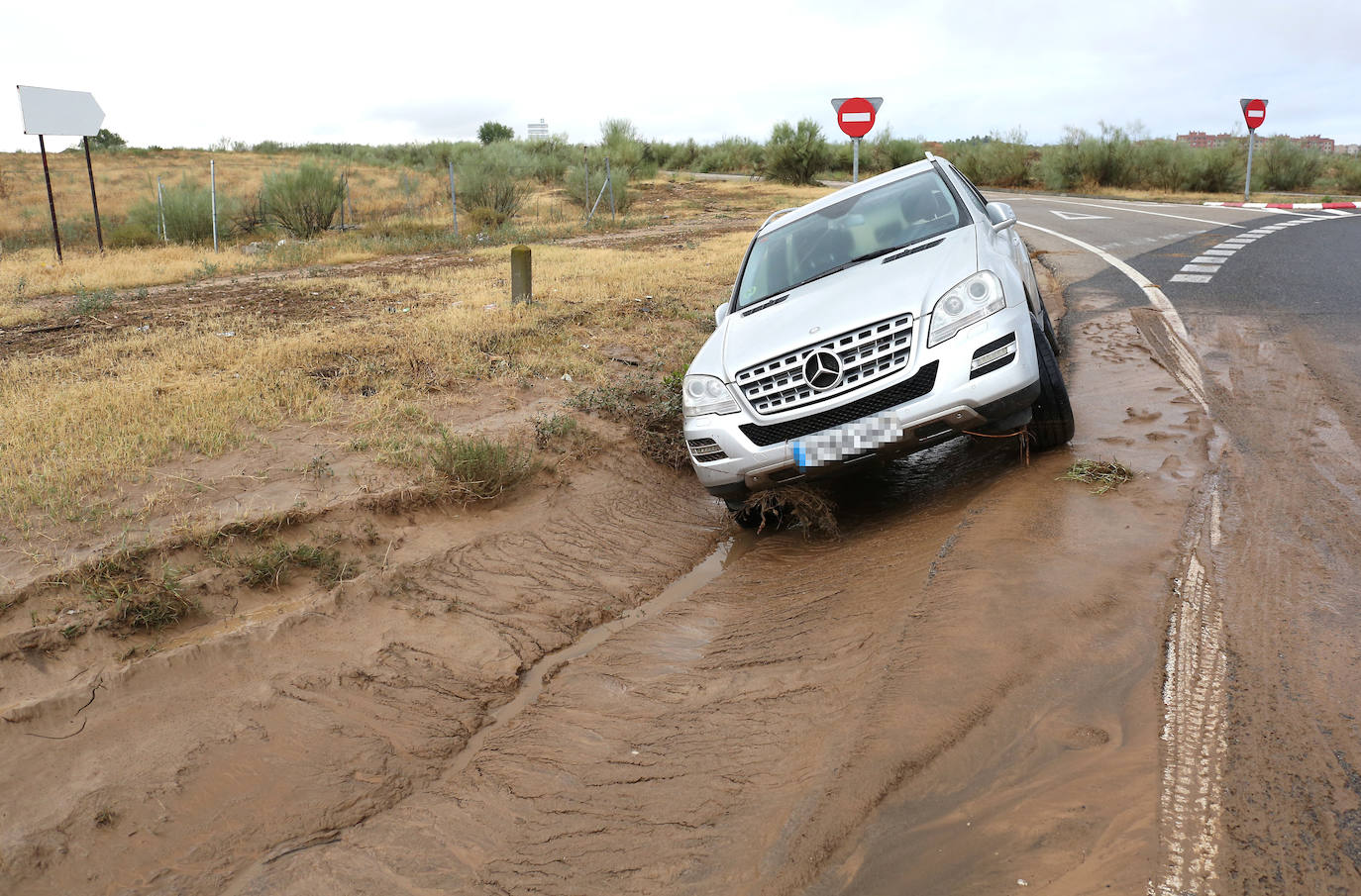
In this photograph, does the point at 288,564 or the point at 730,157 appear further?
the point at 730,157

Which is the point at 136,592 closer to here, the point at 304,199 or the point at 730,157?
the point at 304,199

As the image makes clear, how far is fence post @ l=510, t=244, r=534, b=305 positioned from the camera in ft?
35.1

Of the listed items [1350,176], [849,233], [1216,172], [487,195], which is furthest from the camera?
[1350,176]

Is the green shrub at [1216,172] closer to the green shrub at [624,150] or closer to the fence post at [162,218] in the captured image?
the green shrub at [624,150]

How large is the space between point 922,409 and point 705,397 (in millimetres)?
1218

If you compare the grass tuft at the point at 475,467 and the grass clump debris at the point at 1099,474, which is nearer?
the grass clump debris at the point at 1099,474

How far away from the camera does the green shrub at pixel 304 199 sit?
21266 millimetres

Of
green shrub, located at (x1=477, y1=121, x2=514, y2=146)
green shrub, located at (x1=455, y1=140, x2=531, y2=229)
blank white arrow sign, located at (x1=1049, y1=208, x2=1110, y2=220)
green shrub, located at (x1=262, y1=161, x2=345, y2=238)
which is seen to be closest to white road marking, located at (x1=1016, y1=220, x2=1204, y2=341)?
blank white arrow sign, located at (x1=1049, y1=208, x2=1110, y2=220)

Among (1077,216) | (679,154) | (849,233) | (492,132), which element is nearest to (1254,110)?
(1077,216)

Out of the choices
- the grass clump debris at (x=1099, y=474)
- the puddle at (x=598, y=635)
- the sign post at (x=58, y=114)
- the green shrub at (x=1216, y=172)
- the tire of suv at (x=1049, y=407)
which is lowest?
the puddle at (x=598, y=635)

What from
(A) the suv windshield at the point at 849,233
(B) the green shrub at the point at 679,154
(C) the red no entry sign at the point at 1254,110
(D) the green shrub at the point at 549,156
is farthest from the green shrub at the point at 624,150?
(A) the suv windshield at the point at 849,233

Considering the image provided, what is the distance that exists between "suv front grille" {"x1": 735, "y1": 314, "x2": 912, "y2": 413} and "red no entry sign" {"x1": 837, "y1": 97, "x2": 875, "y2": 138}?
12398 millimetres

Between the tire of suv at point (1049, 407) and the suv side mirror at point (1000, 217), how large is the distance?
75 centimetres

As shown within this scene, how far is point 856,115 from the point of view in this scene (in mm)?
16531
